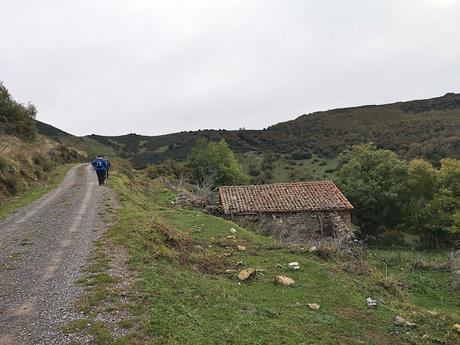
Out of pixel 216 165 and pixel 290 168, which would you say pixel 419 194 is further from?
pixel 290 168

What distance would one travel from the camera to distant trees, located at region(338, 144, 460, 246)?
34341 millimetres

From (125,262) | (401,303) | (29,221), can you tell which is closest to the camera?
Result: (125,262)

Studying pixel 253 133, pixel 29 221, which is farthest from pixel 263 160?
pixel 29 221

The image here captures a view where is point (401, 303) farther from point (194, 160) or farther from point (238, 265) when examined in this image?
point (194, 160)

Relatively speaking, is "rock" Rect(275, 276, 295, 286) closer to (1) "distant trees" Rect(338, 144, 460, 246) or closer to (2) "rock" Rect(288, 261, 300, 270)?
(2) "rock" Rect(288, 261, 300, 270)

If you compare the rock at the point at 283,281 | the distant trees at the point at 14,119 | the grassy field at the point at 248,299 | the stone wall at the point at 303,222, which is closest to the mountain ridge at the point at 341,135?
the distant trees at the point at 14,119

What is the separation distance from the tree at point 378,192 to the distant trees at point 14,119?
3291 centimetres

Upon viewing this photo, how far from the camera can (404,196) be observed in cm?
3556

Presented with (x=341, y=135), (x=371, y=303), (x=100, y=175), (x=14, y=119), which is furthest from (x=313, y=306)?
(x=341, y=135)

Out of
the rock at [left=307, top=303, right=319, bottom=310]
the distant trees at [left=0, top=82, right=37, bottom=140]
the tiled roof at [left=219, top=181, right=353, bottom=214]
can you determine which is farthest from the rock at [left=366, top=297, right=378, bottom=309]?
the distant trees at [left=0, top=82, right=37, bottom=140]

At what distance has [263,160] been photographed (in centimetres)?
7888

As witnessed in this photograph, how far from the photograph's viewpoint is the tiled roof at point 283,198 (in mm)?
25531

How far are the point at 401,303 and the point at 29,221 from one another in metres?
12.8

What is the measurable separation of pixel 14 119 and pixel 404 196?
39177 millimetres
